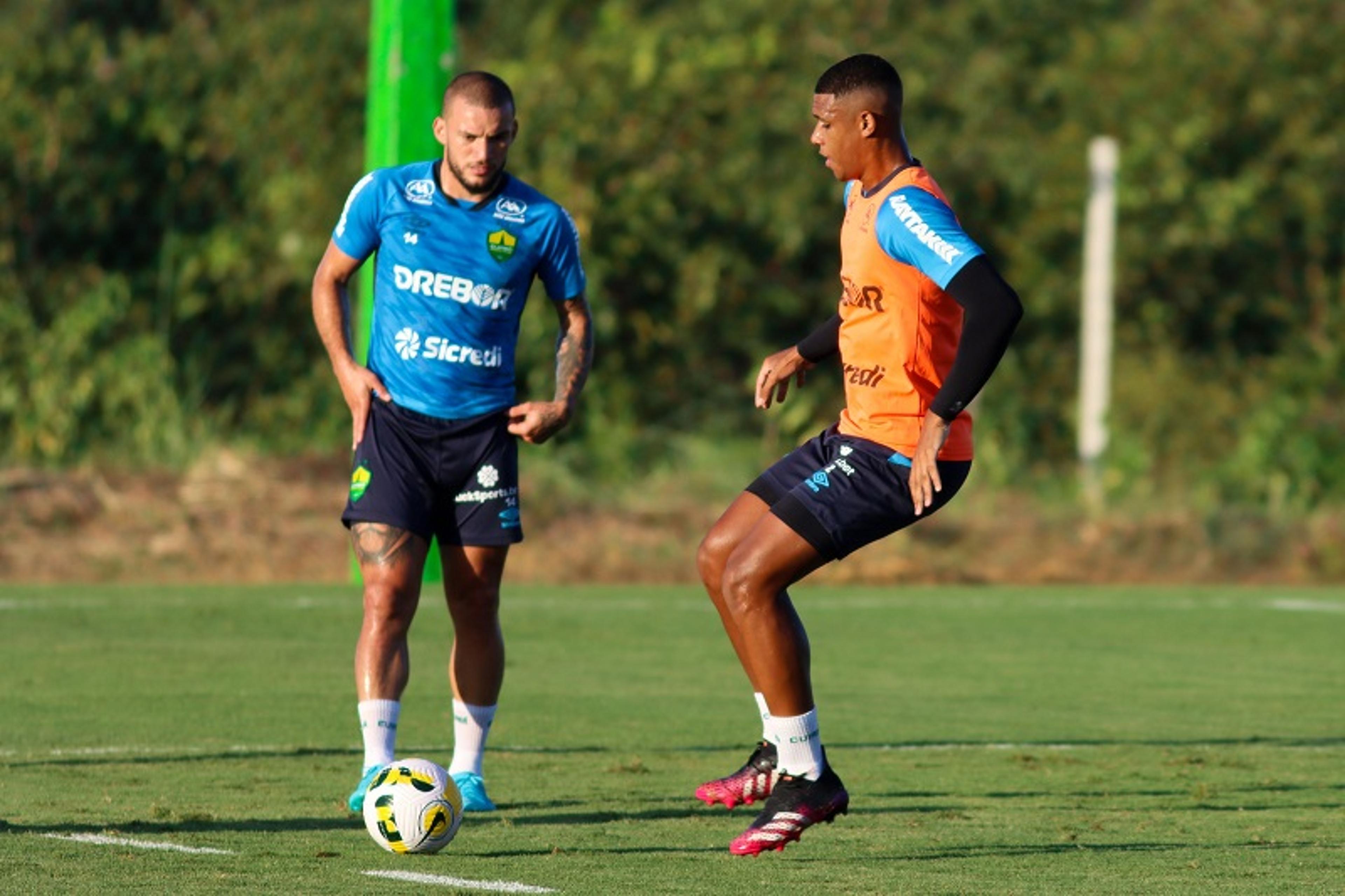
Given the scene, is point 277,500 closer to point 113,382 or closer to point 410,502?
point 113,382

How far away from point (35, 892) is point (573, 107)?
1733 centimetres

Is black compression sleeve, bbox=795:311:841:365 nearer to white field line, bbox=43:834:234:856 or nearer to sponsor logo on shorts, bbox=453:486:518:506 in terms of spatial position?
sponsor logo on shorts, bbox=453:486:518:506

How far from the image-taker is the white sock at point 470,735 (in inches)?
306

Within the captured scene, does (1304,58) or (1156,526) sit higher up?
(1304,58)

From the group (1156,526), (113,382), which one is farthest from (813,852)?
(113,382)

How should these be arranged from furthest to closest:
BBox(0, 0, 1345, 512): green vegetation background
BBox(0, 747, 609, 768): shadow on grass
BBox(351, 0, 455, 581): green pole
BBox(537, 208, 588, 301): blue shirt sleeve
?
BBox(0, 0, 1345, 512): green vegetation background, BBox(351, 0, 455, 581): green pole, BBox(0, 747, 609, 768): shadow on grass, BBox(537, 208, 588, 301): blue shirt sleeve

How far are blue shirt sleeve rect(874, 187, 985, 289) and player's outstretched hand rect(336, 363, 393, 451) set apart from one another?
6.09 ft

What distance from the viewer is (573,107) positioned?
22.6 meters

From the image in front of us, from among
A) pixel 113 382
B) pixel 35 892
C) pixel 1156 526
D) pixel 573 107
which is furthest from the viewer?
pixel 573 107

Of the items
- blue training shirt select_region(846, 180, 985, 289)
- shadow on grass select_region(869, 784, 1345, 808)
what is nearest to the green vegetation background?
shadow on grass select_region(869, 784, 1345, 808)

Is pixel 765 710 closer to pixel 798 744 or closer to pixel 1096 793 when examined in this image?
pixel 798 744

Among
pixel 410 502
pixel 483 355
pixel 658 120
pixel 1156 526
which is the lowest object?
pixel 1156 526

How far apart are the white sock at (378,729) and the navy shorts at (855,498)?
1.48 metres

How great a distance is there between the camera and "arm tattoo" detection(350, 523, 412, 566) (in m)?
7.46
